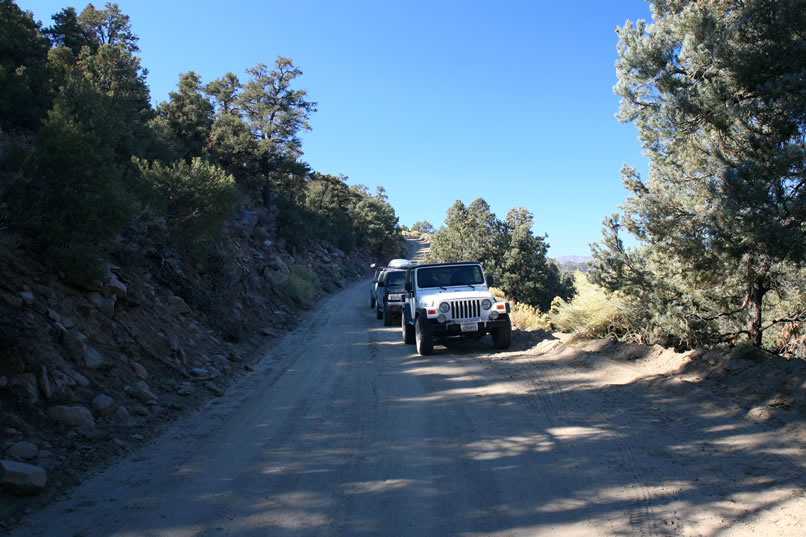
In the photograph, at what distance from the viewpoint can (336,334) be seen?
1438cm

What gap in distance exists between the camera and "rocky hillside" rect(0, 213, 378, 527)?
4.82 metres

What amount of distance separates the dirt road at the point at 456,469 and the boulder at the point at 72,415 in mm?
830

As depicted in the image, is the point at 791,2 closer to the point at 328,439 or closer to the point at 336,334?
Result: the point at 328,439

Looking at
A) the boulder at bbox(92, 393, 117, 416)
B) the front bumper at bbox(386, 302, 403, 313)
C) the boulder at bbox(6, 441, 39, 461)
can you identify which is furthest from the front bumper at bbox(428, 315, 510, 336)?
the boulder at bbox(6, 441, 39, 461)

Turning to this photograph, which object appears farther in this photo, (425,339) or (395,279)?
(395,279)

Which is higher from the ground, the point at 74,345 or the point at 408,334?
the point at 74,345

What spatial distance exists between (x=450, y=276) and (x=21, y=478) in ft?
31.2

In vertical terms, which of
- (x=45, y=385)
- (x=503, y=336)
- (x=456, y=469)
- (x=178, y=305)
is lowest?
(x=456, y=469)

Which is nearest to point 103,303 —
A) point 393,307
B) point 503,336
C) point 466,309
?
point 466,309

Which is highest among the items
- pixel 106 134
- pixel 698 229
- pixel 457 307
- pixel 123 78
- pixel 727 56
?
pixel 123 78

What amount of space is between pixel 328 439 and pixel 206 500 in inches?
63.3

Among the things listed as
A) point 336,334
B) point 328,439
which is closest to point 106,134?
point 336,334

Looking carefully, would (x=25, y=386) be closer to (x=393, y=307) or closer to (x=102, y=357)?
(x=102, y=357)

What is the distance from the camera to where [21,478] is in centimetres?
404
